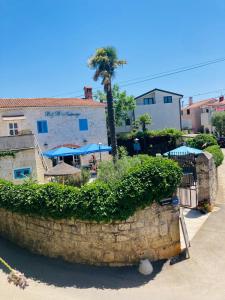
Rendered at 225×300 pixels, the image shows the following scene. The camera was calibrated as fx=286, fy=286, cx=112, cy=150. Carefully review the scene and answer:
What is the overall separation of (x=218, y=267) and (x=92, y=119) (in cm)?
2201

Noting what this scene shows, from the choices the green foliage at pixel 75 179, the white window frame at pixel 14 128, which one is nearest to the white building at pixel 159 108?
the white window frame at pixel 14 128

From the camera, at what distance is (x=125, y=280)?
7.98 metres

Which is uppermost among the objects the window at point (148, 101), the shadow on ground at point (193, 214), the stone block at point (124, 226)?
the window at point (148, 101)

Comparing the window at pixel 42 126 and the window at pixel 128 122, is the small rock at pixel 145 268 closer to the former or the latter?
the window at pixel 42 126

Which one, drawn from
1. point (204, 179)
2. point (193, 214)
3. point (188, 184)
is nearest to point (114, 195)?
point (193, 214)

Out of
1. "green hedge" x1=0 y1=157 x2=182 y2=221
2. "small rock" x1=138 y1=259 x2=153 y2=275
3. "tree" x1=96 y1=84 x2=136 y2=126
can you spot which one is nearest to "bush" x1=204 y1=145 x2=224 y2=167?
"green hedge" x1=0 y1=157 x2=182 y2=221

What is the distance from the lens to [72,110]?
1088 inches

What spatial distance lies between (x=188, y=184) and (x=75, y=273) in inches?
337

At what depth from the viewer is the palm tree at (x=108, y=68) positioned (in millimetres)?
24125

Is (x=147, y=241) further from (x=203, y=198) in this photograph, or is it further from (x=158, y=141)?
(x=158, y=141)

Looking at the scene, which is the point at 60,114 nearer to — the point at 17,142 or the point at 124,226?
the point at 17,142

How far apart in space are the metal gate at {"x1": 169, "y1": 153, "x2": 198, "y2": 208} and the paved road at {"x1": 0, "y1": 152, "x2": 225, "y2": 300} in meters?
3.58

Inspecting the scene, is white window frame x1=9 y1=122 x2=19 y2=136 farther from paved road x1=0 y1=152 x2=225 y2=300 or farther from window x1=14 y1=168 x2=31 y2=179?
paved road x1=0 y1=152 x2=225 y2=300

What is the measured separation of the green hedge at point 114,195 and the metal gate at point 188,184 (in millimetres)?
4409
